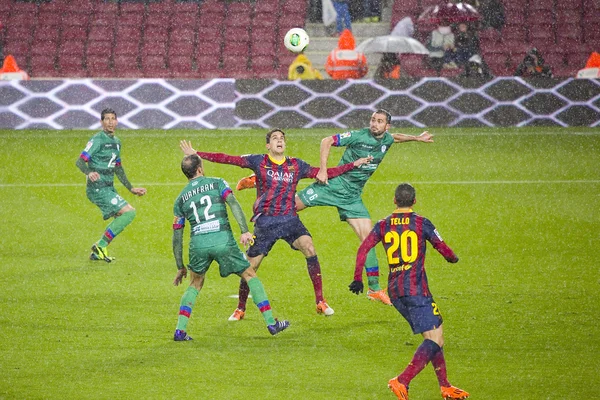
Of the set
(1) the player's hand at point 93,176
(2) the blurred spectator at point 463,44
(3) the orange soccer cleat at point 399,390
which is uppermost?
(2) the blurred spectator at point 463,44

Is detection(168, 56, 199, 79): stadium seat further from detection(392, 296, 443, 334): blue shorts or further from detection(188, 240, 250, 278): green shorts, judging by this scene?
detection(392, 296, 443, 334): blue shorts

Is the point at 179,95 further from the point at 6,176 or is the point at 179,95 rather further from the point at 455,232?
the point at 455,232

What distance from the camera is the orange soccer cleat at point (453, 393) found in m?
7.54

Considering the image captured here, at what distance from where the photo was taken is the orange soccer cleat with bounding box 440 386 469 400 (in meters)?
7.54

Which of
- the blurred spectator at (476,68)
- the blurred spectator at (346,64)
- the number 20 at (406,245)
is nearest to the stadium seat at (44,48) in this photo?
the blurred spectator at (346,64)

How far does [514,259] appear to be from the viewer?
13055mm

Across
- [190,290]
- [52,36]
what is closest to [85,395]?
[190,290]

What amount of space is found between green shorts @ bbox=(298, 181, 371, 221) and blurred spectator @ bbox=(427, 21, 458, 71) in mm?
17995

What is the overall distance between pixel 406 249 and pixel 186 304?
238 cm

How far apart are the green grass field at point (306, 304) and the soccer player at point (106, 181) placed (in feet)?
1.27

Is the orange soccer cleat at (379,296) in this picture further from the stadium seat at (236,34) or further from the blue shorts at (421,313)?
the stadium seat at (236,34)

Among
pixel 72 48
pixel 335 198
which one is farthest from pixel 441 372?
pixel 72 48

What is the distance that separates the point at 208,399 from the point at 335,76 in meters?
19.9

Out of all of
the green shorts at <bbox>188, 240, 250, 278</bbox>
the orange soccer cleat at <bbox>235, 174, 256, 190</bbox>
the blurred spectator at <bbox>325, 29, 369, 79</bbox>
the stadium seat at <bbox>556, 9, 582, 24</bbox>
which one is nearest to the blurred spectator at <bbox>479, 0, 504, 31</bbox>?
the stadium seat at <bbox>556, 9, 582, 24</bbox>
